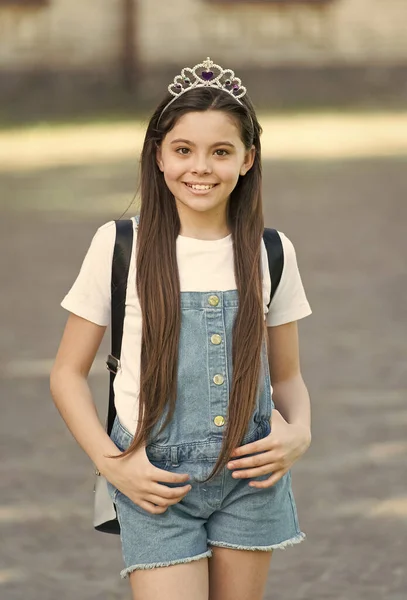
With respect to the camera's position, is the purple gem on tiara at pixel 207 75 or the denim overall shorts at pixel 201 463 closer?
the denim overall shorts at pixel 201 463

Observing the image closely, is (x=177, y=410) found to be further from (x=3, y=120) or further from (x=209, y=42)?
(x=209, y=42)

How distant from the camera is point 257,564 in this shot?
2.99 meters

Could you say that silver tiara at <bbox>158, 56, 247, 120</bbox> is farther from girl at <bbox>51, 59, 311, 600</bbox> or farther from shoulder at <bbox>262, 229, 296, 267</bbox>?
shoulder at <bbox>262, 229, 296, 267</bbox>

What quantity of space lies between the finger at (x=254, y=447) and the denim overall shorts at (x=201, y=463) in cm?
4

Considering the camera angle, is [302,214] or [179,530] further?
[302,214]

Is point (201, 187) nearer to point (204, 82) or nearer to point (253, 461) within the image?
point (204, 82)

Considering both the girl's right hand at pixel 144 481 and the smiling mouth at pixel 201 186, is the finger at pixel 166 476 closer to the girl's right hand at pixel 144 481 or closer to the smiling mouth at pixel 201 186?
the girl's right hand at pixel 144 481

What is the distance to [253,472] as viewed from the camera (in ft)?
9.37

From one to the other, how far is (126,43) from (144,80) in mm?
1487

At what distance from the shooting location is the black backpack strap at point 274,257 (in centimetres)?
304

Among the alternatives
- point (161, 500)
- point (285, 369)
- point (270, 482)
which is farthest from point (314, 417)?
point (161, 500)

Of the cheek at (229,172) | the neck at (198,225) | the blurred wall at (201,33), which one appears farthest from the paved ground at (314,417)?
the blurred wall at (201,33)

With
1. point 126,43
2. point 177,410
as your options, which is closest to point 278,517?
point 177,410

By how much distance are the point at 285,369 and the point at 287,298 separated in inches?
6.7
